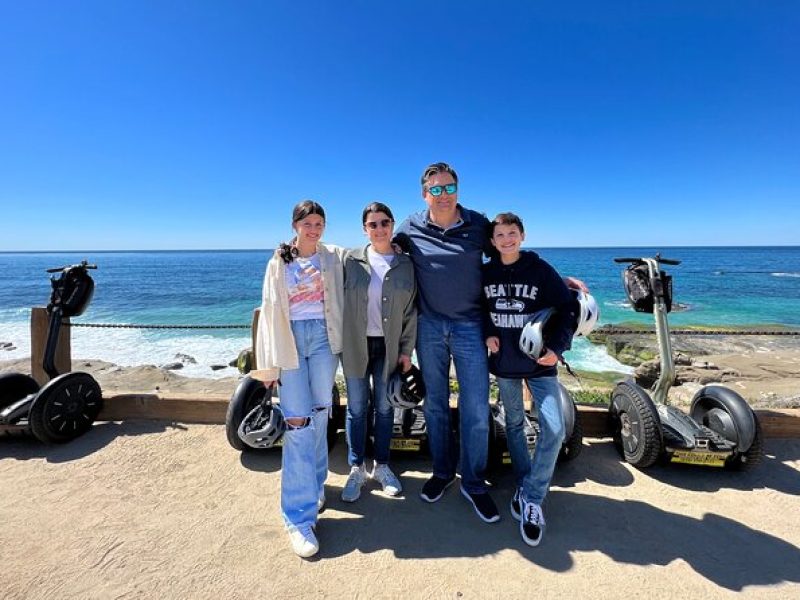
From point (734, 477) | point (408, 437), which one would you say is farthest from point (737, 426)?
point (408, 437)

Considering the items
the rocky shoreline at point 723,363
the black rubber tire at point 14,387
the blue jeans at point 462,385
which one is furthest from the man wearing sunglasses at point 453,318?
the rocky shoreline at point 723,363

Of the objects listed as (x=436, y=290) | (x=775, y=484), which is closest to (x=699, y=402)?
(x=775, y=484)

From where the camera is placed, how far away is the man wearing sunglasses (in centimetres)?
282

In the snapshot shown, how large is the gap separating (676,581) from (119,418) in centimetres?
500

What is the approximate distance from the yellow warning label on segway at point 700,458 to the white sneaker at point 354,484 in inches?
97.5

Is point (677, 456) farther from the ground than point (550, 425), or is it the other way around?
point (550, 425)

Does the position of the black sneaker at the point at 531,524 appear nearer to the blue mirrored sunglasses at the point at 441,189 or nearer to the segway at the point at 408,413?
the segway at the point at 408,413

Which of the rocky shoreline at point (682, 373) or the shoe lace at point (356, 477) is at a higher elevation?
the shoe lace at point (356, 477)

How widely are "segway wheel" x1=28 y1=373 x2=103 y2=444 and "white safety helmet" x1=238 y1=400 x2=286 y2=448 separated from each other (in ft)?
6.00

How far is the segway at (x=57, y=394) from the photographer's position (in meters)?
3.62

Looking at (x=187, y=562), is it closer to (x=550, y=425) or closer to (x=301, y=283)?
(x=301, y=283)

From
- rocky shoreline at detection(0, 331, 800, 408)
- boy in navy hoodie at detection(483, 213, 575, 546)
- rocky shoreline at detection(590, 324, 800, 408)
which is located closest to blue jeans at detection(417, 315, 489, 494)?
boy in navy hoodie at detection(483, 213, 575, 546)

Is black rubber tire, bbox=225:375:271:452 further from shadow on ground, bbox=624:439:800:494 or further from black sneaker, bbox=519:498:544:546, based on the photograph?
shadow on ground, bbox=624:439:800:494

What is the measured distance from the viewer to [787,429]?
12.3ft
